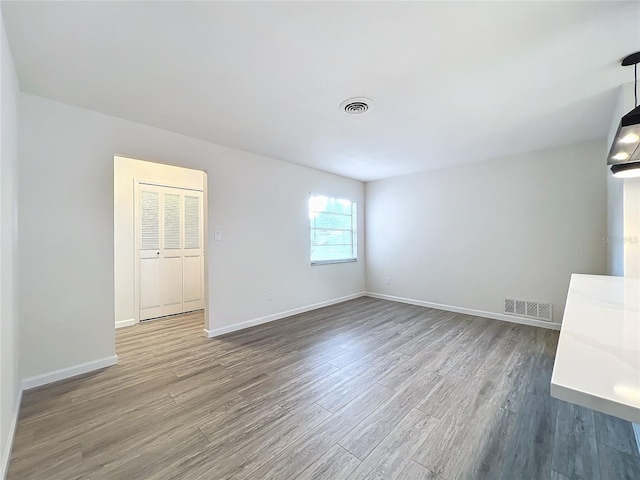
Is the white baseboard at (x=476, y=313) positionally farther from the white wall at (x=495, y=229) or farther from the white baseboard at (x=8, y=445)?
the white baseboard at (x=8, y=445)

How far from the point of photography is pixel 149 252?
4.26m

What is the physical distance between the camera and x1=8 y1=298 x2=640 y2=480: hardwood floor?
148 cm

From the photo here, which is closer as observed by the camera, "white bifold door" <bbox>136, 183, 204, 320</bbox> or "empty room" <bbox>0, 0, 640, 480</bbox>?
"empty room" <bbox>0, 0, 640, 480</bbox>

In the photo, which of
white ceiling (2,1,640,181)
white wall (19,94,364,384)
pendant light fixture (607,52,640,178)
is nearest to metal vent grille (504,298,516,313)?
white ceiling (2,1,640,181)

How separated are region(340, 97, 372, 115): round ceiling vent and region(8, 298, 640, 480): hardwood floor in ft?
8.05

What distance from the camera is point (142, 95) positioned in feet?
7.47

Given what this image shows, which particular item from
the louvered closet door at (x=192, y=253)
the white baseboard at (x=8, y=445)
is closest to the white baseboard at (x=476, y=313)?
the louvered closet door at (x=192, y=253)

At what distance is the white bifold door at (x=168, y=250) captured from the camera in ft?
13.8

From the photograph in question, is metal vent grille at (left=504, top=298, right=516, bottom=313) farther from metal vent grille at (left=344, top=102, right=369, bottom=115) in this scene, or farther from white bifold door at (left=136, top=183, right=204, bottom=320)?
white bifold door at (left=136, top=183, right=204, bottom=320)

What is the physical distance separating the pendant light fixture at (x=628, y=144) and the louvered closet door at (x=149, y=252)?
5.10 metres

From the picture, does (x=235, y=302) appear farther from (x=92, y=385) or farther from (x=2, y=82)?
(x=2, y=82)


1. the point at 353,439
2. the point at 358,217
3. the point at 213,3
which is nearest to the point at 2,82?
the point at 213,3

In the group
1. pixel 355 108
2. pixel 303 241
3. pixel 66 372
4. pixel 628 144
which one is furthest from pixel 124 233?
pixel 628 144

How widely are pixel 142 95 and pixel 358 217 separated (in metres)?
4.19
